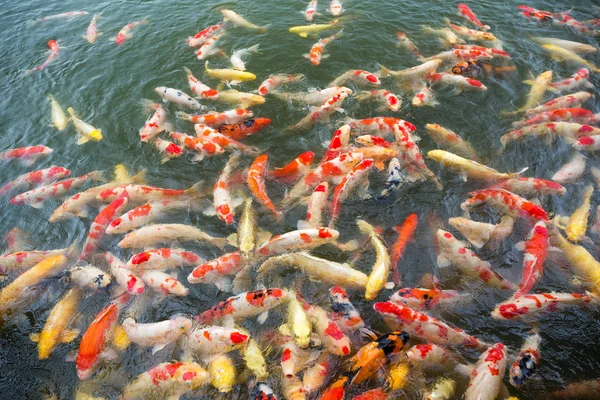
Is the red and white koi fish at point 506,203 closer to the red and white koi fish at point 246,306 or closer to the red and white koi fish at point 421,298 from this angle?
the red and white koi fish at point 421,298

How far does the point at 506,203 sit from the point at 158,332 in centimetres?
572

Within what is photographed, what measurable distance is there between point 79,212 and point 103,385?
347cm

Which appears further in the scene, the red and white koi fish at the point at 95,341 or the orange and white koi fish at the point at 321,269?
the orange and white koi fish at the point at 321,269

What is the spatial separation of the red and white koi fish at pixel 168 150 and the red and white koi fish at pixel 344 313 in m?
4.47

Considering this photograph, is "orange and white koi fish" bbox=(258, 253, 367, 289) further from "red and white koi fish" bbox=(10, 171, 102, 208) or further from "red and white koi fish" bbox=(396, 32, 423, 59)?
"red and white koi fish" bbox=(396, 32, 423, 59)

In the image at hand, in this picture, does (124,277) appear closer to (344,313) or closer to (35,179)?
(344,313)

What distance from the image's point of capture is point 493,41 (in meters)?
10.4

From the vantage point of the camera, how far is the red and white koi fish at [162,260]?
6.09 metres

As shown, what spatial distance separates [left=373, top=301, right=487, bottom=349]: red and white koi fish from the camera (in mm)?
5023

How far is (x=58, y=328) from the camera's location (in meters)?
5.57

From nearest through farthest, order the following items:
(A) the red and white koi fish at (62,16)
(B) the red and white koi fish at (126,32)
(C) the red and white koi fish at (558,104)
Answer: (C) the red and white koi fish at (558,104)
(B) the red and white koi fish at (126,32)
(A) the red and white koi fish at (62,16)

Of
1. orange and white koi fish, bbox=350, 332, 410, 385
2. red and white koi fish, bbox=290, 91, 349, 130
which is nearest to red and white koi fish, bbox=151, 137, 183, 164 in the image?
red and white koi fish, bbox=290, 91, 349, 130

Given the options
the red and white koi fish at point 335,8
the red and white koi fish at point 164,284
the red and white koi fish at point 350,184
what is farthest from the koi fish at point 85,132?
the red and white koi fish at point 335,8

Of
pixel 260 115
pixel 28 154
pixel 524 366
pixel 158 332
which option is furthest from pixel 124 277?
pixel 524 366
